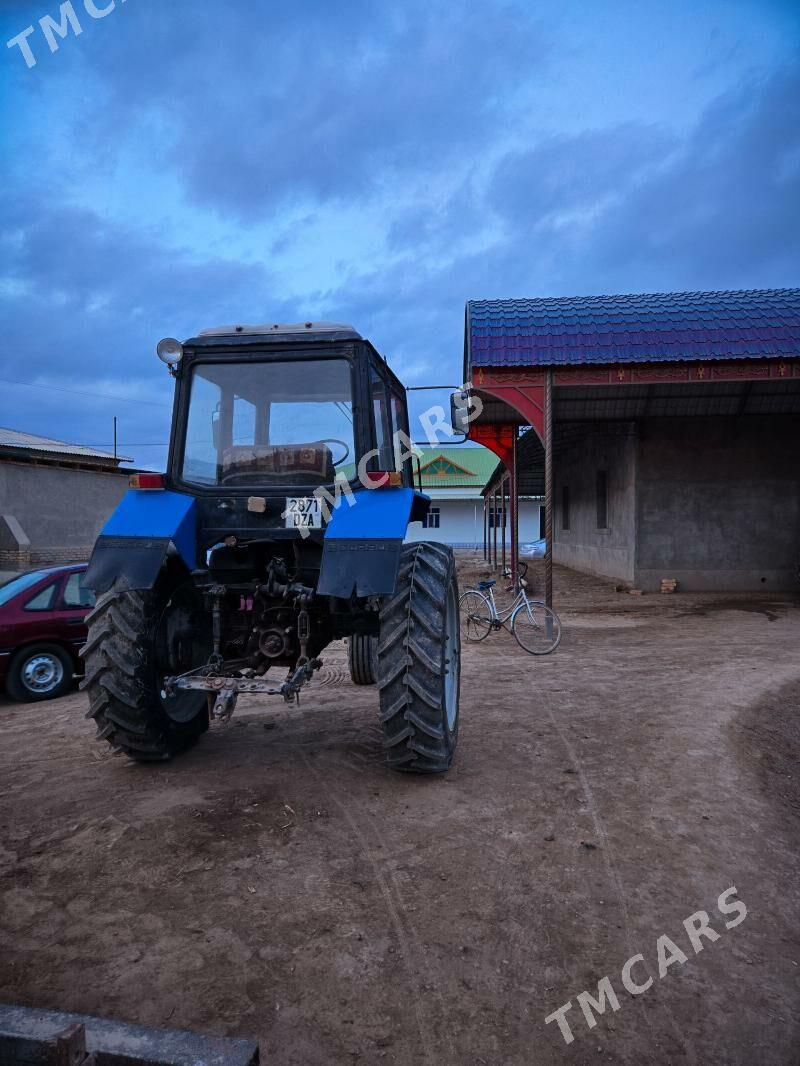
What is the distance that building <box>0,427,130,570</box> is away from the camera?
1816cm

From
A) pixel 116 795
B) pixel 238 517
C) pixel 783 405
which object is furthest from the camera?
pixel 783 405

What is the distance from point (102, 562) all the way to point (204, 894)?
2.01 metres

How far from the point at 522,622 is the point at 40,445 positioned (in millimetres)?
20562

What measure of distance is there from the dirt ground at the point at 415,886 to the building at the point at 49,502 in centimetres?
1482

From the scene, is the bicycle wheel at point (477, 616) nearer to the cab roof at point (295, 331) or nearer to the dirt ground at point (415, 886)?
the dirt ground at point (415, 886)

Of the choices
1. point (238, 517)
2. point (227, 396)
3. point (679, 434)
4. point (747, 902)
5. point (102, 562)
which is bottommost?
point (747, 902)

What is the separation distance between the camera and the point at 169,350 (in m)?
4.11

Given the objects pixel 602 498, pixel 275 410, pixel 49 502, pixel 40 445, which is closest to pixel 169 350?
pixel 275 410

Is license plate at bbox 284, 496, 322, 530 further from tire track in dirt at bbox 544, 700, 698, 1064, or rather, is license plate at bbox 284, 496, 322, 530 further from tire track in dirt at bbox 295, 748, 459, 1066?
tire track in dirt at bbox 544, 700, 698, 1064

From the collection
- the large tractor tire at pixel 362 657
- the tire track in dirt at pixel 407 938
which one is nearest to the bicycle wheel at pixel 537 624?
the large tractor tire at pixel 362 657

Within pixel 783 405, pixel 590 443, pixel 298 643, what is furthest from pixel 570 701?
pixel 590 443

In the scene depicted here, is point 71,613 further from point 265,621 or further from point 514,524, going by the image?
point 514,524

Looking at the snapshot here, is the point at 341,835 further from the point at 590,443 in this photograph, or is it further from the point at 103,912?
the point at 590,443

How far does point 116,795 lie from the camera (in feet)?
12.8
